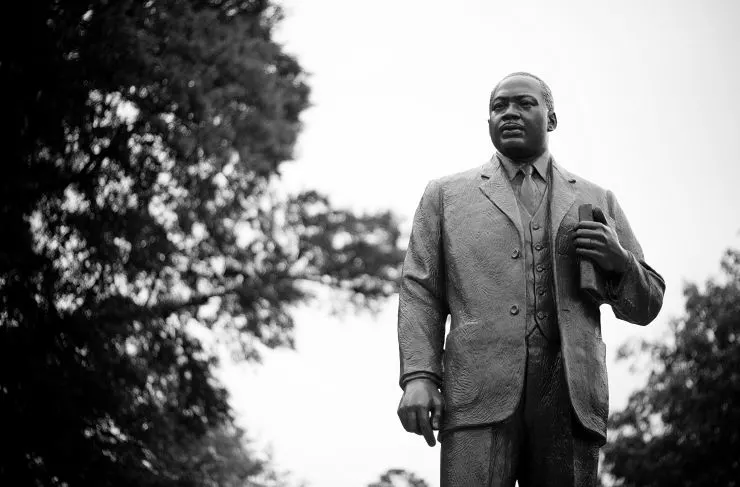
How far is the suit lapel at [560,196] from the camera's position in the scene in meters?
4.12

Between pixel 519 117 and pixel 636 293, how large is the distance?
0.91 m

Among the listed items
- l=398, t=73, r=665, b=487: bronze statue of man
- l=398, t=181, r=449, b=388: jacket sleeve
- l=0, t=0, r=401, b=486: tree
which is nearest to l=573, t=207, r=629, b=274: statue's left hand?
l=398, t=73, r=665, b=487: bronze statue of man

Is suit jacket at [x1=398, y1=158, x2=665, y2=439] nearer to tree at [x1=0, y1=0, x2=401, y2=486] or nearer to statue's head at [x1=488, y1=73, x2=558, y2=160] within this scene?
statue's head at [x1=488, y1=73, x2=558, y2=160]

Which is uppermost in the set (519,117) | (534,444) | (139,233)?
(139,233)

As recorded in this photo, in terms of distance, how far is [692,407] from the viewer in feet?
56.2

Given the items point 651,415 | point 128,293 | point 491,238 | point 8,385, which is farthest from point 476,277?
point 651,415

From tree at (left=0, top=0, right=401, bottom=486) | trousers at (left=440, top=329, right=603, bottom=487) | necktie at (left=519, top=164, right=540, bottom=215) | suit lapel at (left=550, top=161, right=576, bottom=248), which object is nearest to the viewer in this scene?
trousers at (left=440, top=329, right=603, bottom=487)

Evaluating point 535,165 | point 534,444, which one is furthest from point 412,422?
point 535,165

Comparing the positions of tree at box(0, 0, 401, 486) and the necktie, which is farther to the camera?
tree at box(0, 0, 401, 486)

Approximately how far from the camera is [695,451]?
16.5m

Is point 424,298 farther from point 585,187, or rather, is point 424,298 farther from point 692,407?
point 692,407

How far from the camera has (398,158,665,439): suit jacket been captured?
3855 mm

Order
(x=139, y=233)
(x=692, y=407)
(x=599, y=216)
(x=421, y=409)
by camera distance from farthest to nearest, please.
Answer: (x=692, y=407) → (x=139, y=233) → (x=599, y=216) → (x=421, y=409)

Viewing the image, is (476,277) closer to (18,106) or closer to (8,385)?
(8,385)
